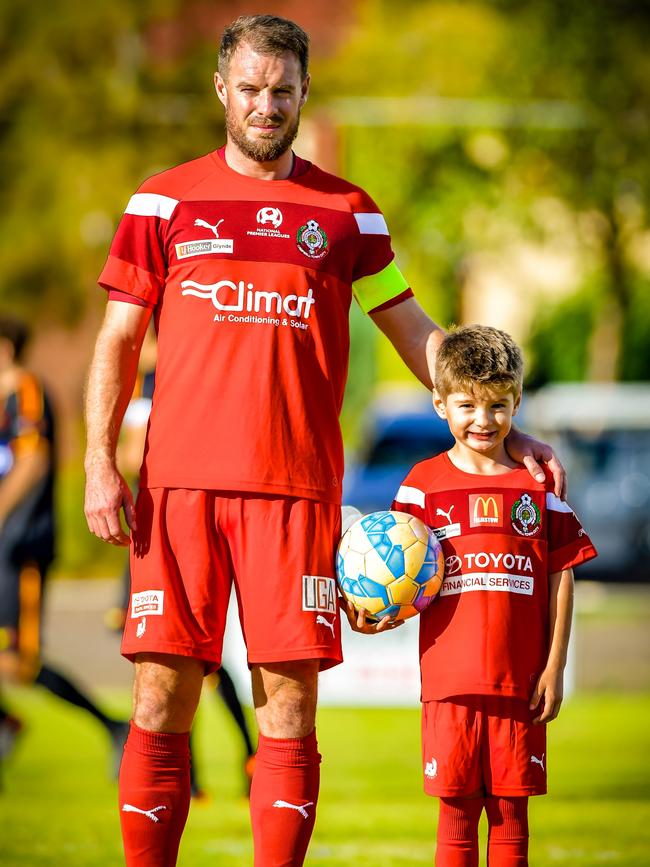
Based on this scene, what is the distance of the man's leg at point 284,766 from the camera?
417 cm

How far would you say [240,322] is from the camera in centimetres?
425

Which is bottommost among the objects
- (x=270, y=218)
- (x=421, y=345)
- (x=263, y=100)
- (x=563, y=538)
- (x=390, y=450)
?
(x=563, y=538)

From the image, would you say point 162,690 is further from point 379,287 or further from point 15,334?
point 15,334

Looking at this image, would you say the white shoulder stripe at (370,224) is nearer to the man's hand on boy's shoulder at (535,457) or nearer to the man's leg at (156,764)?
the man's hand on boy's shoulder at (535,457)

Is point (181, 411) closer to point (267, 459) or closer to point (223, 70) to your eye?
point (267, 459)

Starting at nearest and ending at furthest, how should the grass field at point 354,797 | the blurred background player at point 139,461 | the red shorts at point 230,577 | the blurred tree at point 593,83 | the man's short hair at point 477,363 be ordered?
the red shorts at point 230,577
the man's short hair at point 477,363
the grass field at point 354,797
the blurred background player at point 139,461
the blurred tree at point 593,83

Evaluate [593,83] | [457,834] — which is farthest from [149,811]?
[593,83]

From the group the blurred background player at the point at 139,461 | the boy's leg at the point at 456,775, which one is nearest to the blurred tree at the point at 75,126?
the blurred background player at the point at 139,461

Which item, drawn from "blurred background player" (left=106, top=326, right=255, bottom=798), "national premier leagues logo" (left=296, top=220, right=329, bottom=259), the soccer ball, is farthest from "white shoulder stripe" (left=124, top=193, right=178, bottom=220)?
"blurred background player" (left=106, top=326, right=255, bottom=798)

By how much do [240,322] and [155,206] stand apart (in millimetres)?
434

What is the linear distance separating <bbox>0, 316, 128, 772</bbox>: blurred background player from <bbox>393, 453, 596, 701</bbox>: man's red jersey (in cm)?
395

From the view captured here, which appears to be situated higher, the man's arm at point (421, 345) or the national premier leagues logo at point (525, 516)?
the man's arm at point (421, 345)

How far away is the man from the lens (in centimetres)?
419

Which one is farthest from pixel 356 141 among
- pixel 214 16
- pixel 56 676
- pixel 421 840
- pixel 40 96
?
pixel 421 840
